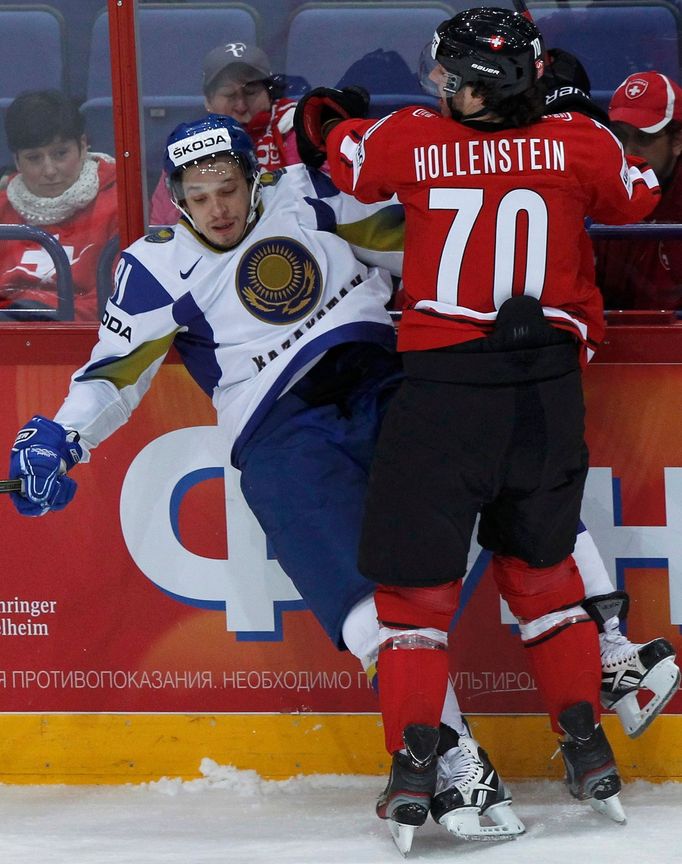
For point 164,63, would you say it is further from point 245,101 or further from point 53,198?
point 53,198

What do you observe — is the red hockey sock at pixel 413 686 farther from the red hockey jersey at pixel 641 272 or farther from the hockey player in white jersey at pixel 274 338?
the red hockey jersey at pixel 641 272

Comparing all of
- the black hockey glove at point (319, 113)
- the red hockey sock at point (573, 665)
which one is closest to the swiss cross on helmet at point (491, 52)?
the black hockey glove at point (319, 113)

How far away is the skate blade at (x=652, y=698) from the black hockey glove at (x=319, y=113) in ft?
4.12

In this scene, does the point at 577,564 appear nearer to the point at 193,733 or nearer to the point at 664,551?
the point at 664,551

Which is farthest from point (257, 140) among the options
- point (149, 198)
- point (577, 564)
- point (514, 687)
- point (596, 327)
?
point (514, 687)

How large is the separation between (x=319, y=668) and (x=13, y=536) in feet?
2.47

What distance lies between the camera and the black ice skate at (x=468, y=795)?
98.7 inches

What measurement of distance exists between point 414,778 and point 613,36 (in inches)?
64.0

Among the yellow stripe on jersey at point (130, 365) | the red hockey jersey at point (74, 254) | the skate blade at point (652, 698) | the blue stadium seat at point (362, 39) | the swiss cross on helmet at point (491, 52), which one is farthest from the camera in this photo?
the red hockey jersey at point (74, 254)

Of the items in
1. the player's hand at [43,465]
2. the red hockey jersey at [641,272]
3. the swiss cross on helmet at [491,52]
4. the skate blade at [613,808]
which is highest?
the swiss cross on helmet at [491,52]

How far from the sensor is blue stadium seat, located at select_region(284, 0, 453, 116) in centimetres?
284

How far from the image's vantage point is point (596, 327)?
257 centimetres

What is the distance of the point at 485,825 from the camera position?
103 inches

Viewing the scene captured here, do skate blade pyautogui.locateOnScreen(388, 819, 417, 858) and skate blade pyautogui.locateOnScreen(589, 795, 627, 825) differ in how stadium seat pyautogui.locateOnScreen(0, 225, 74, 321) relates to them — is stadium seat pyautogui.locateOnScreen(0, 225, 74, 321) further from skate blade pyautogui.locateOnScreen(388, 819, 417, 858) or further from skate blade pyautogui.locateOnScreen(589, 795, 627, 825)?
skate blade pyautogui.locateOnScreen(589, 795, 627, 825)
